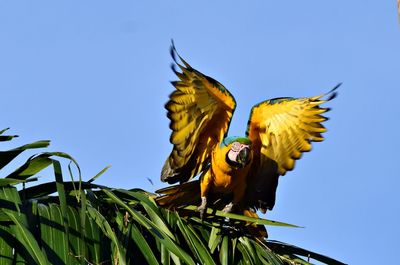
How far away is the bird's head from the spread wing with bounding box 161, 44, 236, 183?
17 cm

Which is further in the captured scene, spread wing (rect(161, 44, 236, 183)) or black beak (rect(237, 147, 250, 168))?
black beak (rect(237, 147, 250, 168))

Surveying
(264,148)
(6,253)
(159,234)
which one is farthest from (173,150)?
(6,253)

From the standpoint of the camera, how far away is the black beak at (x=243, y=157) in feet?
16.3

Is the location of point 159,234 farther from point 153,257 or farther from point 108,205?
point 108,205

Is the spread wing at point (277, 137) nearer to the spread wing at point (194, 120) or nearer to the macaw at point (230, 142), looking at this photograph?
the macaw at point (230, 142)

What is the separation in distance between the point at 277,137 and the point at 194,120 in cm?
56

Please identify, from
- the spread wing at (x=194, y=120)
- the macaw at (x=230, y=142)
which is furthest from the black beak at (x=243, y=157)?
the spread wing at (x=194, y=120)

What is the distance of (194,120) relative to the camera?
5000 millimetres

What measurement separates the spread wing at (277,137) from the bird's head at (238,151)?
25 centimetres

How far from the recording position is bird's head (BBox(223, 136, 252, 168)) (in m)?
4.94

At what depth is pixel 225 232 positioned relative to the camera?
3939 millimetres

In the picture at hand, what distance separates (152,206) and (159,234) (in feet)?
1.17

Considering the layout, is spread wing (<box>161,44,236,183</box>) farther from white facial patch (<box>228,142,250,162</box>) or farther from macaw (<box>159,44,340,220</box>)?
white facial patch (<box>228,142,250,162</box>)

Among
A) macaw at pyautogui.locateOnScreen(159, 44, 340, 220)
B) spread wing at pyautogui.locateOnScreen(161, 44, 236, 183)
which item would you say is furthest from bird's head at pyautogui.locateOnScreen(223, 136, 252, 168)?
spread wing at pyautogui.locateOnScreen(161, 44, 236, 183)
